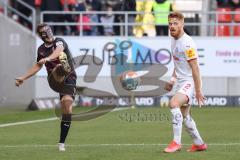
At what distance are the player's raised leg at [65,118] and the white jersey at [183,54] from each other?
2.03 m

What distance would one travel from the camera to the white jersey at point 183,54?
44.7 feet

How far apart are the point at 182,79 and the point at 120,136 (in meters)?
4.12

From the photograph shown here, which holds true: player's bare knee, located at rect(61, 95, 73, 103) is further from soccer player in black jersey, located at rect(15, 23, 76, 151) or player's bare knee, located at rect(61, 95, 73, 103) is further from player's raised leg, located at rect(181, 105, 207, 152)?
player's raised leg, located at rect(181, 105, 207, 152)

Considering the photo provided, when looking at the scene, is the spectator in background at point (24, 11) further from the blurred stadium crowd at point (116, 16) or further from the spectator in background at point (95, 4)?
the spectator in background at point (95, 4)

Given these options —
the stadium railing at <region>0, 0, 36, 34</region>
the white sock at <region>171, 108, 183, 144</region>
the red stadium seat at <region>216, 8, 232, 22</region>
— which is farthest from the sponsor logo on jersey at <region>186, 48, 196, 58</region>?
the red stadium seat at <region>216, 8, 232, 22</region>

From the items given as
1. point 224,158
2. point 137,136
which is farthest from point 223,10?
point 224,158

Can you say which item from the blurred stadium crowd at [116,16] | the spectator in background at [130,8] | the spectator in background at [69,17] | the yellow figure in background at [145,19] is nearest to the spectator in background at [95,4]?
the blurred stadium crowd at [116,16]

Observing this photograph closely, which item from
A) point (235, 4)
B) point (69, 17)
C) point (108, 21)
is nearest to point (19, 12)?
point (69, 17)

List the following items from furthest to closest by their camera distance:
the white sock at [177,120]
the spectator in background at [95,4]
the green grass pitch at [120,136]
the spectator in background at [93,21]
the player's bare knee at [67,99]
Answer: the spectator in background at [95,4] → the spectator in background at [93,21] → the player's bare knee at [67,99] → the green grass pitch at [120,136] → the white sock at [177,120]

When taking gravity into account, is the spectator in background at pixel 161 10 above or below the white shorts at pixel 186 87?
above

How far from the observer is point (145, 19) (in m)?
29.4

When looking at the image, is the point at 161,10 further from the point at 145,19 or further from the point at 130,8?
the point at 130,8

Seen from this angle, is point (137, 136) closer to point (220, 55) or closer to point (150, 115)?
point (150, 115)

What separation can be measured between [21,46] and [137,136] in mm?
12153
